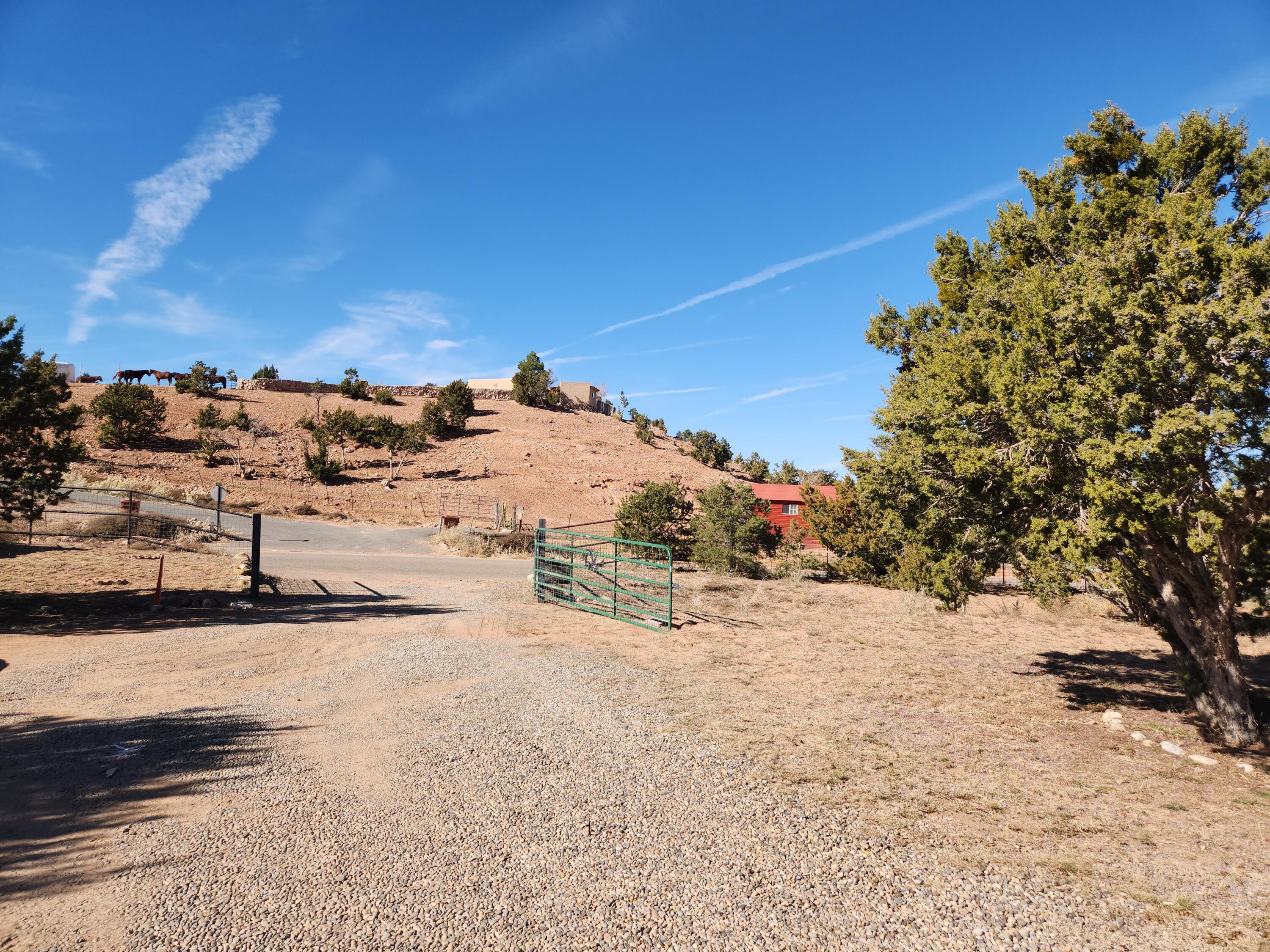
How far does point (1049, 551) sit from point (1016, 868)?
4709mm

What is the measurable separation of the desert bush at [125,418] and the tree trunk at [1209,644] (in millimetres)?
53481

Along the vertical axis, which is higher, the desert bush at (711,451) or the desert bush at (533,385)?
the desert bush at (533,385)

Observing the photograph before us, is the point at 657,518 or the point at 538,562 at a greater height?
the point at 657,518

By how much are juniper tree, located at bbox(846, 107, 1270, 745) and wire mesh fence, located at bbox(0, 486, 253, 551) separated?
23932 mm

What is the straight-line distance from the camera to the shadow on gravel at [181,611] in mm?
12391

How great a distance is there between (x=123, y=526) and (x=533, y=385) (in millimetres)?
49393

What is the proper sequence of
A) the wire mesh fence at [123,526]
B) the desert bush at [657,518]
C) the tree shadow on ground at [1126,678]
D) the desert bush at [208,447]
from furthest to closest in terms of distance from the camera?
the desert bush at [208,447]
the desert bush at [657,518]
the wire mesh fence at [123,526]
the tree shadow on ground at [1126,678]

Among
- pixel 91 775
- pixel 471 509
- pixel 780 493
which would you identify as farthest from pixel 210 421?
pixel 91 775

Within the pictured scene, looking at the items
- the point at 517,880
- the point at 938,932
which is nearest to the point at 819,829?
the point at 938,932

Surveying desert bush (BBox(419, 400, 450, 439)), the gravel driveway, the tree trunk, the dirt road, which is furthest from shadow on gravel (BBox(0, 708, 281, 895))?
desert bush (BBox(419, 400, 450, 439))

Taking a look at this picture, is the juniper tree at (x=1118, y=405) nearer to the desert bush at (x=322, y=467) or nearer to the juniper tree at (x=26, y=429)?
the juniper tree at (x=26, y=429)

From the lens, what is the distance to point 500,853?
482 cm

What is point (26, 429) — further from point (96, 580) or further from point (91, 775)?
point (91, 775)

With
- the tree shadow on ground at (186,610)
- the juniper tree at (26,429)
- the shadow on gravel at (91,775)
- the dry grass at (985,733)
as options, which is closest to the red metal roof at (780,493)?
the dry grass at (985,733)
